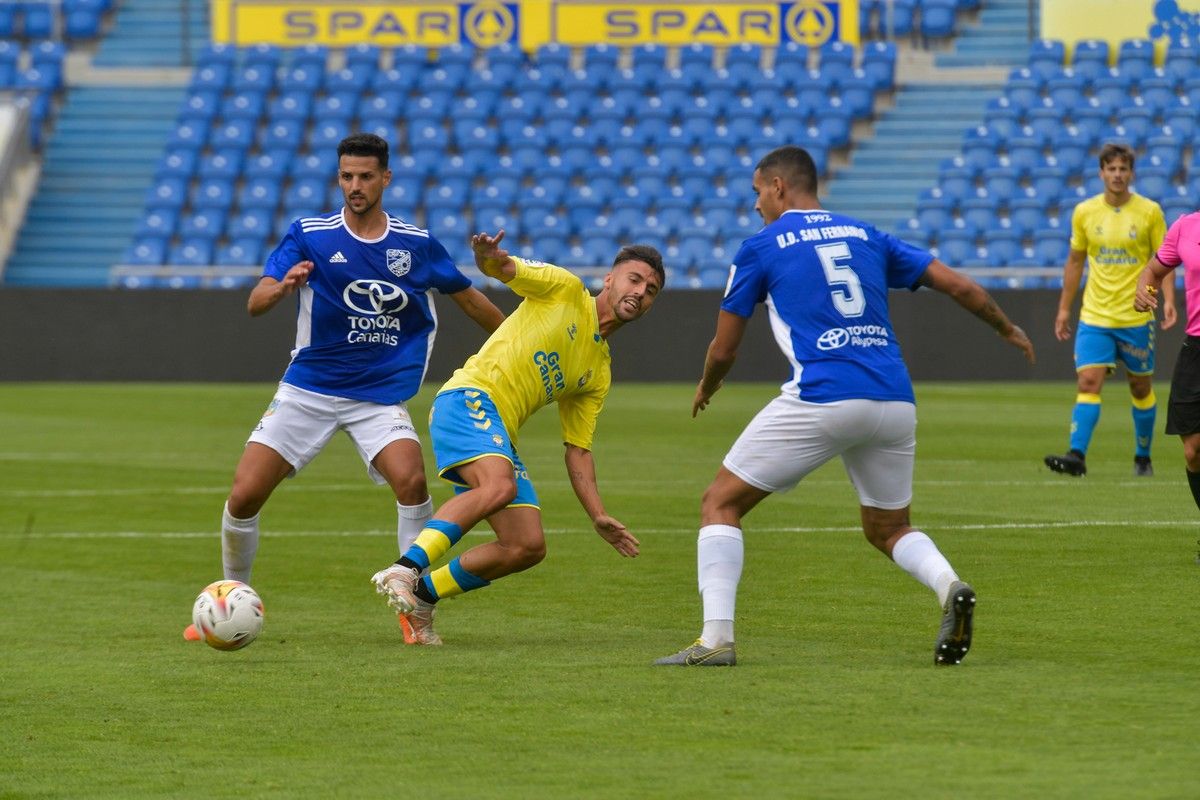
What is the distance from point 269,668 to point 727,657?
162 centimetres

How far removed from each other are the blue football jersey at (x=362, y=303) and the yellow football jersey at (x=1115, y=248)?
305 inches

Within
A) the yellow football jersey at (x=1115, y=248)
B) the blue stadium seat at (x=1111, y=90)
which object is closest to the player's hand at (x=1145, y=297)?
the yellow football jersey at (x=1115, y=248)

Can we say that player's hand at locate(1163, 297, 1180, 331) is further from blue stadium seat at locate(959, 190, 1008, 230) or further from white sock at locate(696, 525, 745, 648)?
blue stadium seat at locate(959, 190, 1008, 230)

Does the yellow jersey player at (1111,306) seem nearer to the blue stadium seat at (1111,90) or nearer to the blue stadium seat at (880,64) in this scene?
the blue stadium seat at (1111,90)

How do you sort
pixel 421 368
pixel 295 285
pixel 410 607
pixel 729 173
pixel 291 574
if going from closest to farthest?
pixel 410 607 → pixel 295 285 → pixel 421 368 → pixel 291 574 → pixel 729 173

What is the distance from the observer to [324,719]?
623cm

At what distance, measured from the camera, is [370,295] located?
838cm

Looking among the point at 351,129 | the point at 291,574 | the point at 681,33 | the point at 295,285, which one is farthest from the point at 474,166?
the point at 295,285

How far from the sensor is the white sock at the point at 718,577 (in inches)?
283

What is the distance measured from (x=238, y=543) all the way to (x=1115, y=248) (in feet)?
29.4

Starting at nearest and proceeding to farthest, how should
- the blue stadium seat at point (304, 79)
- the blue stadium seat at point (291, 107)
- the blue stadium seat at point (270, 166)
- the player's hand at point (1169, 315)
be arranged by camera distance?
the player's hand at point (1169, 315) < the blue stadium seat at point (270, 166) < the blue stadium seat at point (291, 107) < the blue stadium seat at point (304, 79)

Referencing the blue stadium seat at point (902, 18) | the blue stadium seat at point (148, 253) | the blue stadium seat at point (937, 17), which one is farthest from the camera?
the blue stadium seat at point (902, 18)

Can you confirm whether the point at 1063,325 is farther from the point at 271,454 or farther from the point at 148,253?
the point at 148,253

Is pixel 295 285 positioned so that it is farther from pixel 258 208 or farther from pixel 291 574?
pixel 258 208
